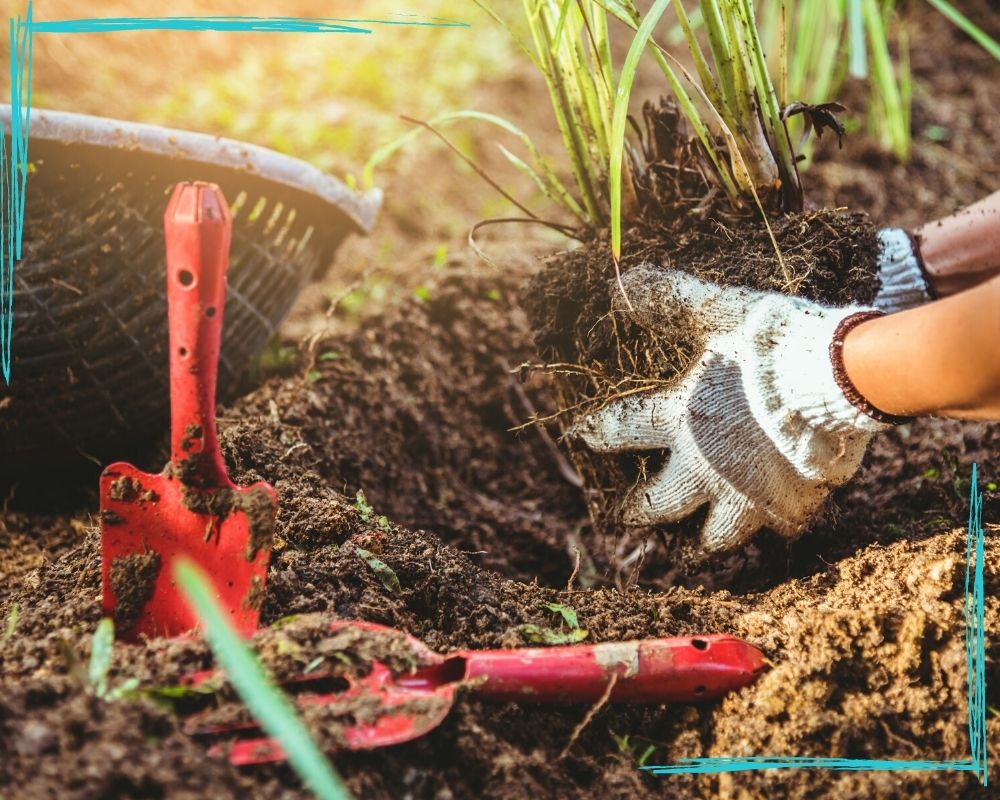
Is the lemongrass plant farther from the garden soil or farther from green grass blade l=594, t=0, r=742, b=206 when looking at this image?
the garden soil

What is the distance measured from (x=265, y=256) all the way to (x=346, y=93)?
64.2 inches

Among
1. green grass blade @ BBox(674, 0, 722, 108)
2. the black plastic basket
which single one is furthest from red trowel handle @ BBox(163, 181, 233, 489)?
green grass blade @ BBox(674, 0, 722, 108)

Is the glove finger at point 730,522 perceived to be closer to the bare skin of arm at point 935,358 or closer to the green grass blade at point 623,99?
A: the bare skin of arm at point 935,358

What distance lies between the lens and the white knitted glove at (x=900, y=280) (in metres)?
1.43

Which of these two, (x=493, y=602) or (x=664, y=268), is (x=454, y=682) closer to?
(x=493, y=602)

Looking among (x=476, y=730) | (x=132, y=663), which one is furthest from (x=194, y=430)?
(x=476, y=730)

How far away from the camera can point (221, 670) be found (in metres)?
0.85

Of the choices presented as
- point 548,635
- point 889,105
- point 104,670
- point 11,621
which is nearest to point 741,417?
point 548,635

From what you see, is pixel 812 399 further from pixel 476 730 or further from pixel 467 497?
pixel 467 497

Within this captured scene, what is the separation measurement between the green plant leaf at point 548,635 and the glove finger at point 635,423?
329 millimetres

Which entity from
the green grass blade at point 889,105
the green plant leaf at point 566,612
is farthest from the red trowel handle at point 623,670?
the green grass blade at point 889,105

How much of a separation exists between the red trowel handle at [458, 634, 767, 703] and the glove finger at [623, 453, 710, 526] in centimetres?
30

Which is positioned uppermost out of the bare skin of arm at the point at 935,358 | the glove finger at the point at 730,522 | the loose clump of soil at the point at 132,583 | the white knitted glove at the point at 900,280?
the white knitted glove at the point at 900,280

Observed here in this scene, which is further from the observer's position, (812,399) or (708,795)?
(812,399)
